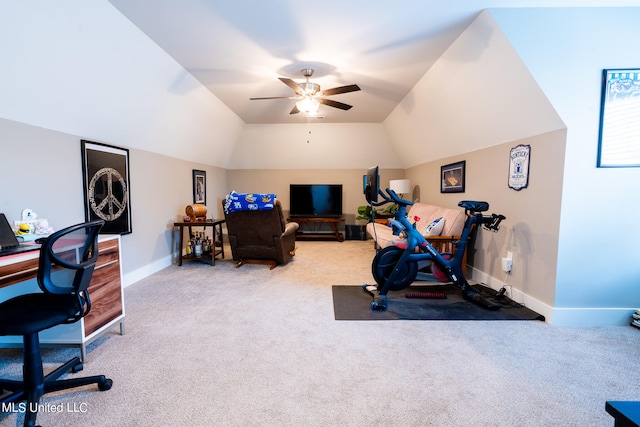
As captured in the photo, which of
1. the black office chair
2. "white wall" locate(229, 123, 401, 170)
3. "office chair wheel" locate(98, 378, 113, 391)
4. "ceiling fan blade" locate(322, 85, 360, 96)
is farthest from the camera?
"white wall" locate(229, 123, 401, 170)

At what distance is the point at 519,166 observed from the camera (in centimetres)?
287

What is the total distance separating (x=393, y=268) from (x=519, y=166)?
5.45ft

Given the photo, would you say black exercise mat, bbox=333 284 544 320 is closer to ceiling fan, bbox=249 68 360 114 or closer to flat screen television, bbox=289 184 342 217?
ceiling fan, bbox=249 68 360 114

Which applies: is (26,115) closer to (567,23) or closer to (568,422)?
(568,422)

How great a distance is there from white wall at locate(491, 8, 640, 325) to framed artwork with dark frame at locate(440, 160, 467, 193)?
1.66m

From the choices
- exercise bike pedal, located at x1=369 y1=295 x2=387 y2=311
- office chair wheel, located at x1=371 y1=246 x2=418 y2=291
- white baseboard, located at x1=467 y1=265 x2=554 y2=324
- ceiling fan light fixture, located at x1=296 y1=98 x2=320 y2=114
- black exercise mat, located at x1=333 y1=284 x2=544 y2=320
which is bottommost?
black exercise mat, located at x1=333 y1=284 x2=544 y2=320

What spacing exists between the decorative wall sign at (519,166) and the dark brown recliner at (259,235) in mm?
2855

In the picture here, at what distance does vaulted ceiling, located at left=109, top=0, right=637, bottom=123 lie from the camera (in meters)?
2.23

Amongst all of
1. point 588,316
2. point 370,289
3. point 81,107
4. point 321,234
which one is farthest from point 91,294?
point 321,234

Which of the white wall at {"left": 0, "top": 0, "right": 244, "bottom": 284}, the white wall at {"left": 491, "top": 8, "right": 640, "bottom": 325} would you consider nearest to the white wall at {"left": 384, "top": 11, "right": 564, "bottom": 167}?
the white wall at {"left": 491, "top": 8, "right": 640, "bottom": 325}

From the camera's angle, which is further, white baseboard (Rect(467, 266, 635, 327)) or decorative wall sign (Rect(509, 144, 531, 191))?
decorative wall sign (Rect(509, 144, 531, 191))

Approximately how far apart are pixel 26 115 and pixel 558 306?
15.8 feet

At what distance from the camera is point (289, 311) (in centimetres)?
274

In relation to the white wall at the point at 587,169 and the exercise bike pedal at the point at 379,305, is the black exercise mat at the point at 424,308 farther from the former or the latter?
the white wall at the point at 587,169
